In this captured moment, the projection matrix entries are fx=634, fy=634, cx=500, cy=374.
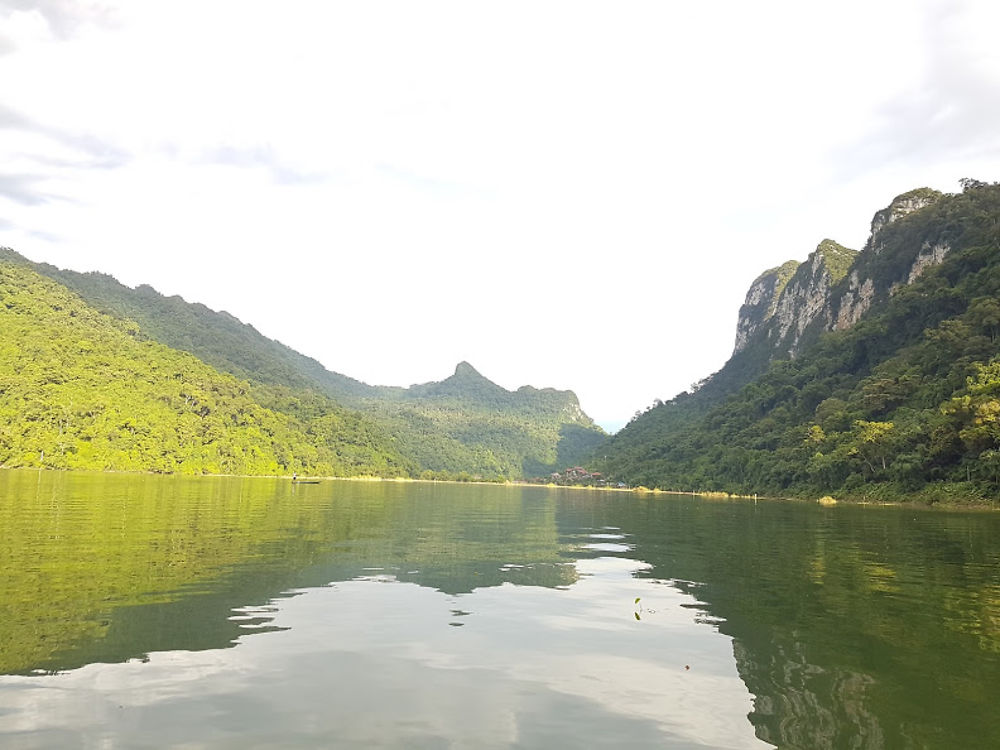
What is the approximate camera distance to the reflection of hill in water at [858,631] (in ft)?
30.3

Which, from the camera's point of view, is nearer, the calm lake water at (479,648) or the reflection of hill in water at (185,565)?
the calm lake water at (479,648)

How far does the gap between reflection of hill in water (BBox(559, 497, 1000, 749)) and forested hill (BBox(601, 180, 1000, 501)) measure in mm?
53911

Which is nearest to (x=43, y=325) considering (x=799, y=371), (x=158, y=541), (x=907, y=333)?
(x=158, y=541)

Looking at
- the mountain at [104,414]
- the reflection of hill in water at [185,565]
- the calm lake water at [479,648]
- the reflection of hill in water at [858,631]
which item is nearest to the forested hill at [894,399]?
the reflection of hill in water at [858,631]

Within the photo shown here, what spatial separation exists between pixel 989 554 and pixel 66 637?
116 ft

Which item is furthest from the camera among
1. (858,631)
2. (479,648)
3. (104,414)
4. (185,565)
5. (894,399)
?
(104,414)

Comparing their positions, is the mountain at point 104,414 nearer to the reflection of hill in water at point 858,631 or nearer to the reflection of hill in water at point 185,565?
the reflection of hill in water at point 185,565

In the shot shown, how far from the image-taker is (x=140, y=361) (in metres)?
196

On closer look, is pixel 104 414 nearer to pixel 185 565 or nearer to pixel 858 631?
pixel 185 565

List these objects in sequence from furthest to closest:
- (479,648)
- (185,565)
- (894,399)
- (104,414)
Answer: (104,414) < (894,399) < (185,565) < (479,648)

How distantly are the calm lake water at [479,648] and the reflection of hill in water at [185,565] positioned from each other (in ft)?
0.37

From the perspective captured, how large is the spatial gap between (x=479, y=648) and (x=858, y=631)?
895 centimetres

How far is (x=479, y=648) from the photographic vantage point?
13.0 meters

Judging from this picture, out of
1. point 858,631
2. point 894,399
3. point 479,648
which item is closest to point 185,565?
point 479,648
